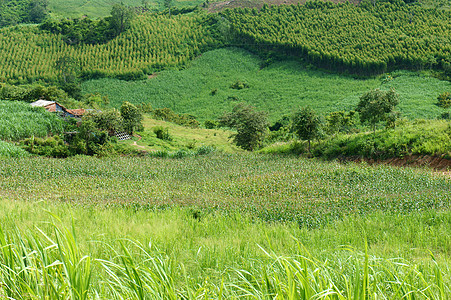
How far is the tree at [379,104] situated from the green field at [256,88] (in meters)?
20.4

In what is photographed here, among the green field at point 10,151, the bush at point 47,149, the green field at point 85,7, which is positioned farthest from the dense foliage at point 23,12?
the green field at point 10,151

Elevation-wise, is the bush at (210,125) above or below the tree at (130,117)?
below

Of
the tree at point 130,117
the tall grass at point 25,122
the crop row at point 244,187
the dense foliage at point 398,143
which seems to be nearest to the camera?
the crop row at point 244,187

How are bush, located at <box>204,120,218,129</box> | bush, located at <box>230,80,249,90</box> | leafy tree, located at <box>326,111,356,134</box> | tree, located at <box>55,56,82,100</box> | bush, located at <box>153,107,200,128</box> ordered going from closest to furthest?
leafy tree, located at <box>326,111,356,134</box> < bush, located at <box>204,120,218,129</box> < bush, located at <box>153,107,200,128</box> < bush, located at <box>230,80,249,90</box> < tree, located at <box>55,56,82,100</box>

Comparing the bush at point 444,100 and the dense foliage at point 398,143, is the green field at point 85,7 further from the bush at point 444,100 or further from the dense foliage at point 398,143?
the dense foliage at point 398,143

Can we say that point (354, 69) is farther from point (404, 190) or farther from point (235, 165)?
point (404, 190)

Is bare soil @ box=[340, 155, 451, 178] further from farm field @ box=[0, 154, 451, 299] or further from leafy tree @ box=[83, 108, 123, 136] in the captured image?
leafy tree @ box=[83, 108, 123, 136]

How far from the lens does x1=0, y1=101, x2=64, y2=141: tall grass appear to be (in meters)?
29.2

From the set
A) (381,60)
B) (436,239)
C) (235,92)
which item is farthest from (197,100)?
(436,239)

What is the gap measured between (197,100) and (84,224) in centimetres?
6243

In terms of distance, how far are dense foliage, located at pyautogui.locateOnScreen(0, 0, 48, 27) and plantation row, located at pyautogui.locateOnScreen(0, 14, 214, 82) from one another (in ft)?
98.1

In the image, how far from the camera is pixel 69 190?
46.0ft

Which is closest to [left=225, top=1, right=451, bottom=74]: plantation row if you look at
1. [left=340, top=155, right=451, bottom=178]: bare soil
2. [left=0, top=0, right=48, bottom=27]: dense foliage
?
[left=340, top=155, right=451, bottom=178]: bare soil

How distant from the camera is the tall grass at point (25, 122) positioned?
95.7ft
